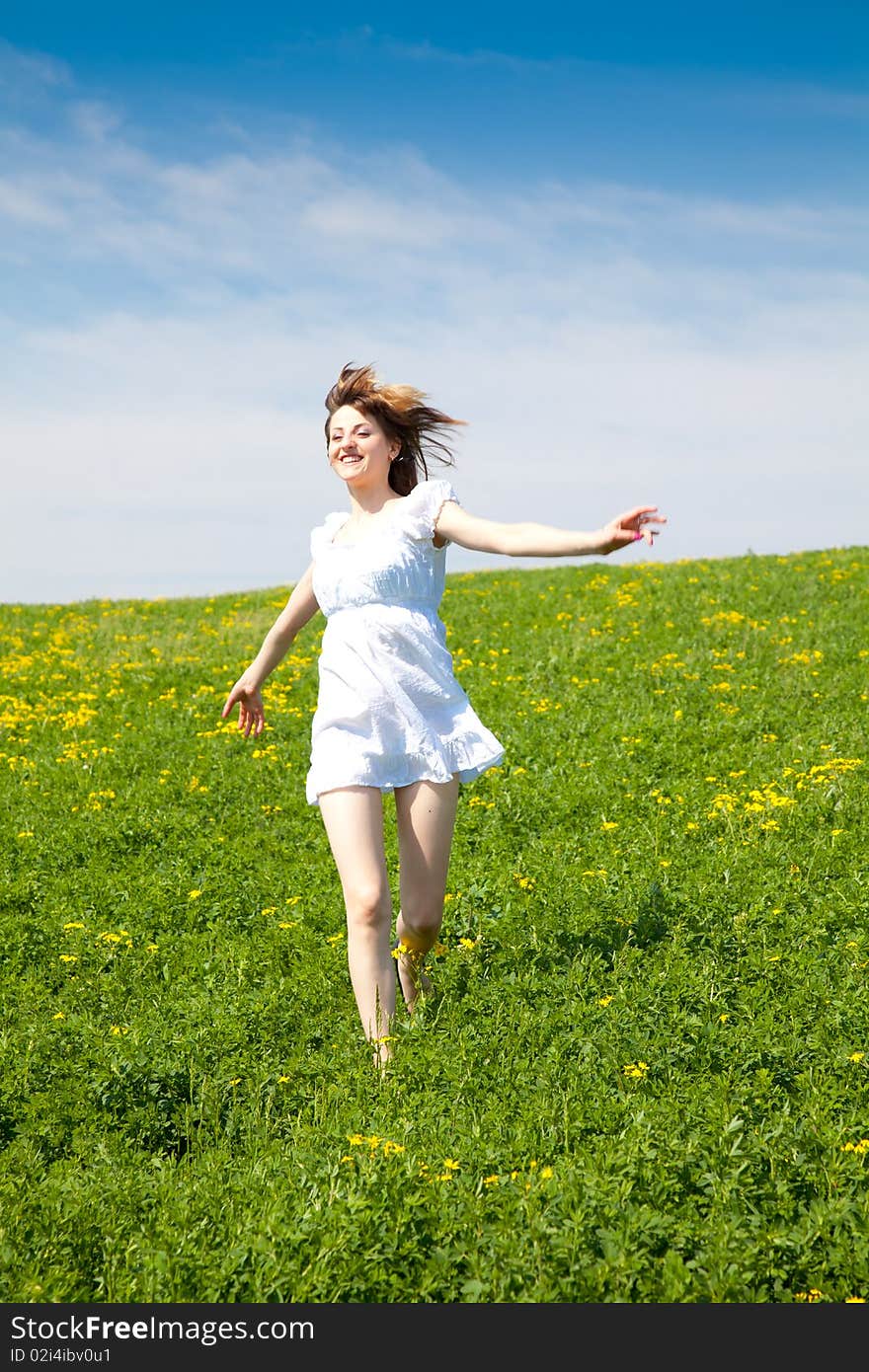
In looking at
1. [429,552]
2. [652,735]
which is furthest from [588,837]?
[429,552]

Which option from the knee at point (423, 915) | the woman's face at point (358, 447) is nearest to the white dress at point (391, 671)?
the woman's face at point (358, 447)

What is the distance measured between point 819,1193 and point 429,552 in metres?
3.29

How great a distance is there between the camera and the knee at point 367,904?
5.31 meters

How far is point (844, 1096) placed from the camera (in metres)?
4.83

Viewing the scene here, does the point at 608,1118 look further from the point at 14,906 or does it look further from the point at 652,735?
the point at 652,735

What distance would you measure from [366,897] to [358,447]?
2249mm

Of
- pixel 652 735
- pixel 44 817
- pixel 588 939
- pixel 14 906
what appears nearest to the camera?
pixel 588 939

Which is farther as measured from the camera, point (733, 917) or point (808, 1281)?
point (733, 917)

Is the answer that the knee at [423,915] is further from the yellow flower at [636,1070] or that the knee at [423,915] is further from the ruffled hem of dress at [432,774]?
the yellow flower at [636,1070]

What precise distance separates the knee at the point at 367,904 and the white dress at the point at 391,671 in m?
0.49

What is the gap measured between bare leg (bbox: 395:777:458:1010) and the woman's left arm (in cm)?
117

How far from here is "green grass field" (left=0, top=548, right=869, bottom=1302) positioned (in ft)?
12.4

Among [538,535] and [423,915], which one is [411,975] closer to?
[423,915]

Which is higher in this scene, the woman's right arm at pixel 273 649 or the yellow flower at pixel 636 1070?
the woman's right arm at pixel 273 649
